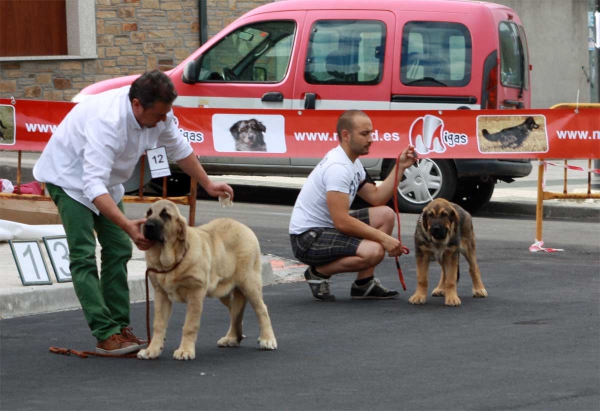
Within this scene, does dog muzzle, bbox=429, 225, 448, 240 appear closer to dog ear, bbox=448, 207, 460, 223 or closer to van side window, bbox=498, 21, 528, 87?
dog ear, bbox=448, 207, 460, 223

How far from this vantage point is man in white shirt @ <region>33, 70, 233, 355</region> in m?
6.70

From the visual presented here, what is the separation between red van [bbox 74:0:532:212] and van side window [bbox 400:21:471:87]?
0.04 feet

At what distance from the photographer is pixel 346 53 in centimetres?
1471

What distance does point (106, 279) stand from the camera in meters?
7.21

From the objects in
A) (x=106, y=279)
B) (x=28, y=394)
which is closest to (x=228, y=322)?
(x=106, y=279)

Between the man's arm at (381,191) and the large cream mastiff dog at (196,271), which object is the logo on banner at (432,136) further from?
the large cream mastiff dog at (196,271)

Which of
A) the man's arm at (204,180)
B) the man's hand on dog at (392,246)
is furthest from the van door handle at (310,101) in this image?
the man's arm at (204,180)

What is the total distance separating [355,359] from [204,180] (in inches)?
52.2

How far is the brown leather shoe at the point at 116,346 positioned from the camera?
704cm

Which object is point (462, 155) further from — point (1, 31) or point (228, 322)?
point (1, 31)

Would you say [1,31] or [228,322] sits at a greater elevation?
[1,31]

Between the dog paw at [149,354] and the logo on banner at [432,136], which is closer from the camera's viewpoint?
the dog paw at [149,354]

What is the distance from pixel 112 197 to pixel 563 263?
5.03 meters

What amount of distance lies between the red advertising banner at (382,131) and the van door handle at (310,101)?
129 cm
